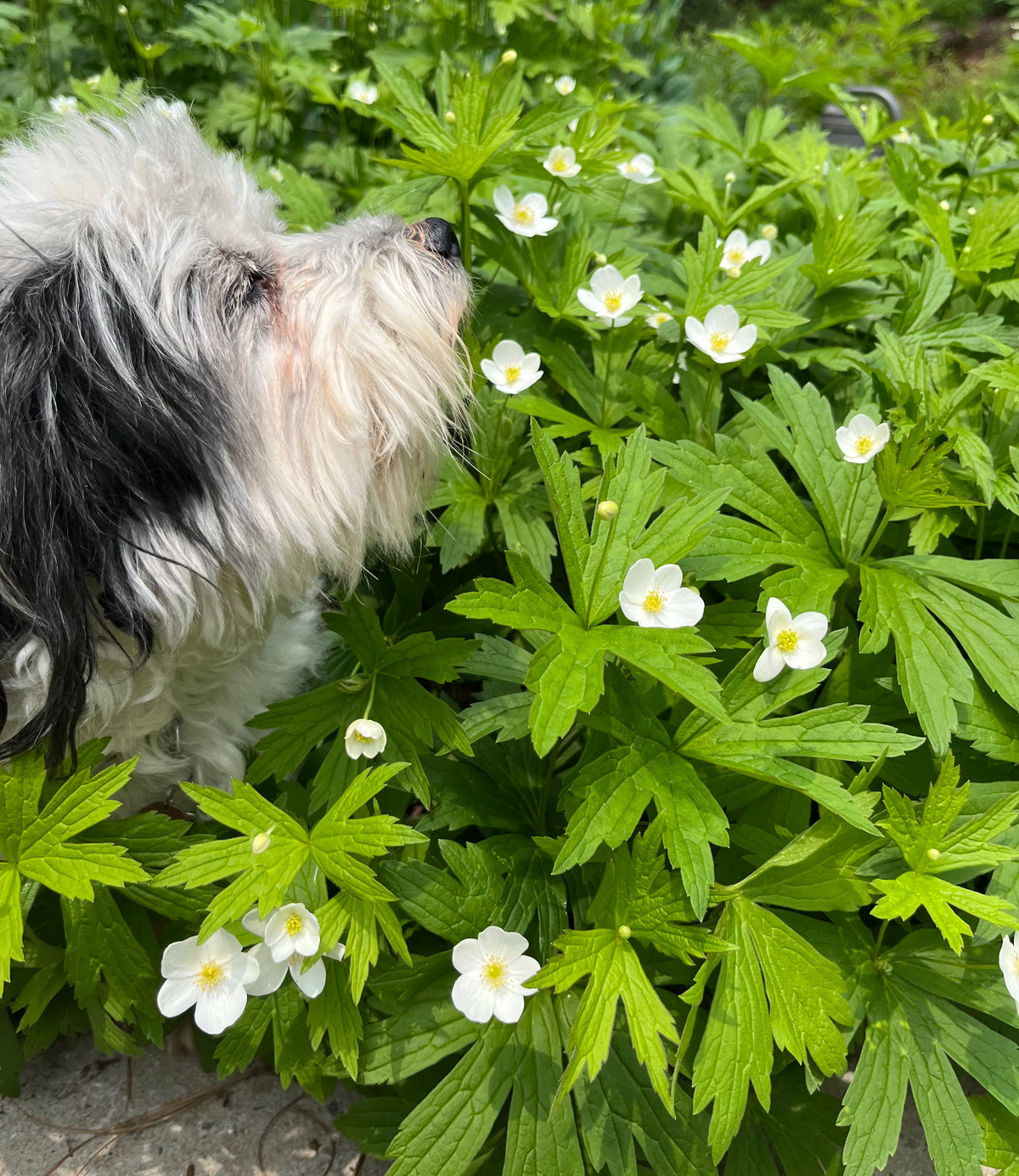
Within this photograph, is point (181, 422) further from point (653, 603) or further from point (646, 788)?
point (646, 788)

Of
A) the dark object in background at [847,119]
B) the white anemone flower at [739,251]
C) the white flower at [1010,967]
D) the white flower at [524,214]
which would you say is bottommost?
the dark object in background at [847,119]

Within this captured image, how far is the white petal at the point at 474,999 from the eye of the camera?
4.28 ft

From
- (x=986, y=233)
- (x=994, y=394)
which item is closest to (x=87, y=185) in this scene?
(x=994, y=394)

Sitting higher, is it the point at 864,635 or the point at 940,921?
A: the point at 864,635

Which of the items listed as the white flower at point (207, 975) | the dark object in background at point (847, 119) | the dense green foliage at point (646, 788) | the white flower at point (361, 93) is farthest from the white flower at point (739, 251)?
the dark object in background at point (847, 119)

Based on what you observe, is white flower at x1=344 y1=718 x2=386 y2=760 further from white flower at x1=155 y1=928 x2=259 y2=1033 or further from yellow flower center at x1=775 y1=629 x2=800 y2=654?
yellow flower center at x1=775 y1=629 x2=800 y2=654

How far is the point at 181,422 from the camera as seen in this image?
145 cm

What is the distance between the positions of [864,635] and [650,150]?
2103 millimetres

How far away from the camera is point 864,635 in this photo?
1.48 m

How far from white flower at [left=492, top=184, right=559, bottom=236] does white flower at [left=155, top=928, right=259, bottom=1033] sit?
159 cm

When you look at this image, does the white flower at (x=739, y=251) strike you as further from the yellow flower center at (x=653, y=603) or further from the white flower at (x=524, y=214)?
the yellow flower center at (x=653, y=603)

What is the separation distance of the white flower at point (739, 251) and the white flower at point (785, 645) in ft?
3.65

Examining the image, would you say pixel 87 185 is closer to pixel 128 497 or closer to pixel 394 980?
pixel 128 497

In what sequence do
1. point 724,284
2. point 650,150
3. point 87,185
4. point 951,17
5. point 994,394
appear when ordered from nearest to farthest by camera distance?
point 87,185
point 994,394
point 724,284
point 650,150
point 951,17
